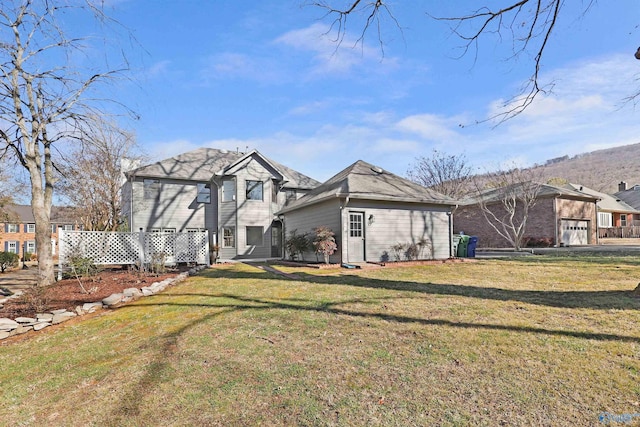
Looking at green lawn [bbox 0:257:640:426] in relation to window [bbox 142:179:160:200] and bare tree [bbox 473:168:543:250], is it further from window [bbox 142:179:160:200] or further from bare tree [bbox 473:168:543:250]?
bare tree [bbox 473:168:543:250]

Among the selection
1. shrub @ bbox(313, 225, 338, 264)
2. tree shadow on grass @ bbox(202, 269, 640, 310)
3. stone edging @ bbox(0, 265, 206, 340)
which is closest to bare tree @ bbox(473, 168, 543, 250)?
shrub @ bbox(313, 225, 338, 264)

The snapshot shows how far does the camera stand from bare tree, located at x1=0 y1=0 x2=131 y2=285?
8969 mm

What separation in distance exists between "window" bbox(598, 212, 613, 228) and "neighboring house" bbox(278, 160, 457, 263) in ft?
89.1

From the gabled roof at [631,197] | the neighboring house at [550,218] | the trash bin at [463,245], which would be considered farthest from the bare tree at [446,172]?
the gabled roof at [631,197]

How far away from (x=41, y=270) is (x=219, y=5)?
8.76 meters

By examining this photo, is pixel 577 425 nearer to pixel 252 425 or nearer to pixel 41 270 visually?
pixel 252 425

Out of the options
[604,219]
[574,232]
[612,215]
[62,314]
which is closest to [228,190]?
[62,314]

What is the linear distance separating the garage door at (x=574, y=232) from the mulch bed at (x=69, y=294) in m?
26.7

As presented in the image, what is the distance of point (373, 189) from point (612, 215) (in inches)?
1389

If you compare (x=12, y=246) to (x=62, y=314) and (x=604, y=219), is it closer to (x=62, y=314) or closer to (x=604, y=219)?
(x=62, y=314)

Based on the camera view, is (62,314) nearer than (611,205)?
Yes

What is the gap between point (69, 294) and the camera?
822 cm

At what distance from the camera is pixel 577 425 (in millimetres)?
2496

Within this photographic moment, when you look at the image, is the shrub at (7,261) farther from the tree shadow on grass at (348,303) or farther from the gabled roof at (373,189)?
the tree shadow on grass at (348,303)
